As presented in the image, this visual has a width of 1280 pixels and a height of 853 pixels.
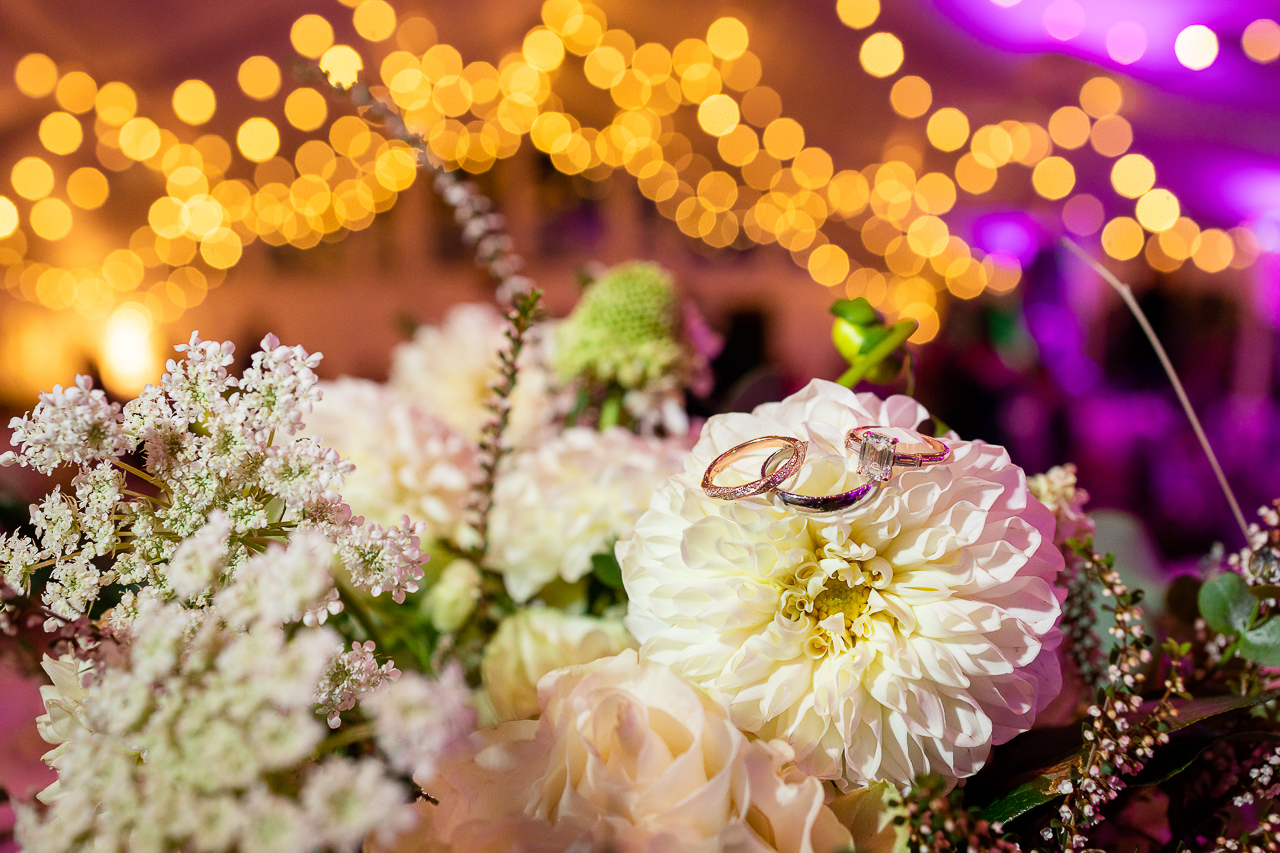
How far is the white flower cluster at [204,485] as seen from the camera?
33 cm

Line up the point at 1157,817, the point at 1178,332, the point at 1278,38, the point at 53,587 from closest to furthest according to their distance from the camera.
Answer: the point at 53,587
the point at 1157,817
the point at 1278,38
the point at 1178,332

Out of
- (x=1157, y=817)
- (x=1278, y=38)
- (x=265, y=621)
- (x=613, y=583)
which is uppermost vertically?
(x=1278, y=38)

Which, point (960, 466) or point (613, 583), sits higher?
point (960, 466)

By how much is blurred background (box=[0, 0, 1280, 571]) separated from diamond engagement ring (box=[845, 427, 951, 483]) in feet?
5.43

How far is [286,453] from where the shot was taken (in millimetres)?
348

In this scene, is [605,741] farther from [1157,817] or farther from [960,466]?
[1157,817]

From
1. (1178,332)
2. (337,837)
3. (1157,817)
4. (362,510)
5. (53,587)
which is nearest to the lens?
(337,837)

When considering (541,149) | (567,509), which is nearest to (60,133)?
(541,149)

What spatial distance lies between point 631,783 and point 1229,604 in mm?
401

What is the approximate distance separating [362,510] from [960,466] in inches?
18.0

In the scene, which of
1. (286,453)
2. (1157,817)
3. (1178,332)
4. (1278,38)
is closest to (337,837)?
(286,453)

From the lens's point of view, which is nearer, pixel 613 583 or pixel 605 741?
pixel 605 741

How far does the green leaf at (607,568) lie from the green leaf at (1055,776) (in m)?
0.27

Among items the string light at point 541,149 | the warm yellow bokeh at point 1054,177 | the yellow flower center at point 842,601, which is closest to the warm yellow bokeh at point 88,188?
the string light at point 541,149
